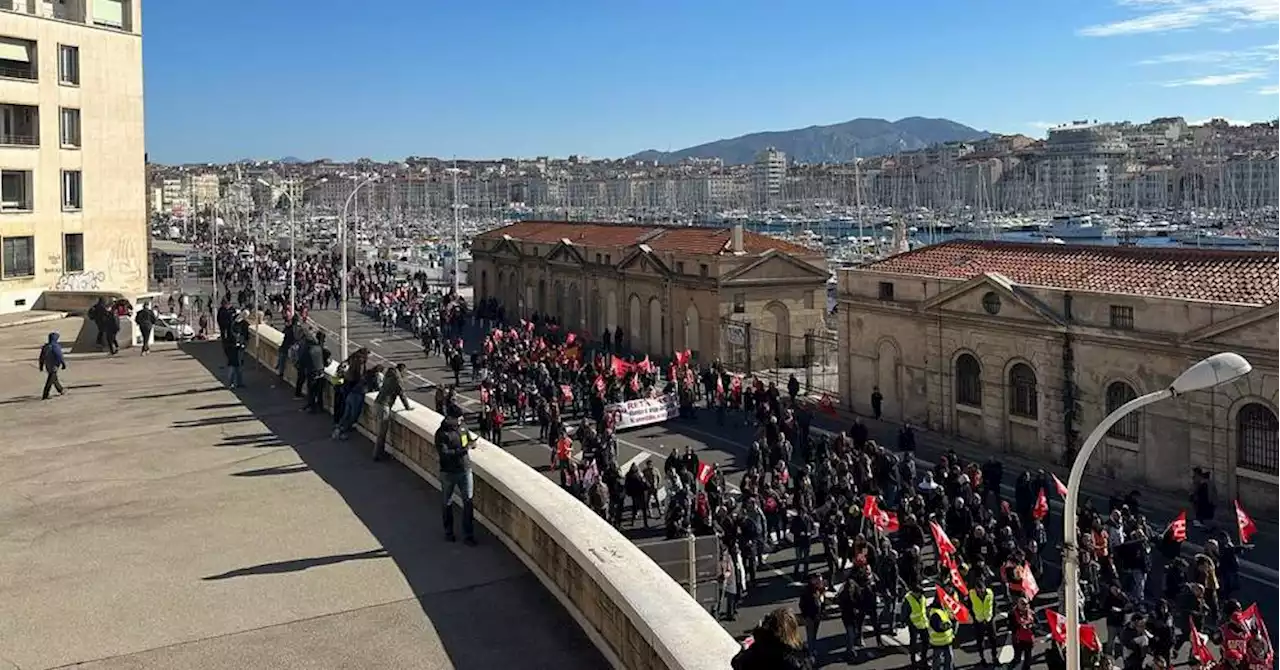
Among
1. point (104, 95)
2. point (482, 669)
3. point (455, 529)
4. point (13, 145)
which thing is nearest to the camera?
point (482, 669)

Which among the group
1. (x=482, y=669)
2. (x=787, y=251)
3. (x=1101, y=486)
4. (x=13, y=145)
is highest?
(x=13, y=145)

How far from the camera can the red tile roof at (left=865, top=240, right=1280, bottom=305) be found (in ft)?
84.8

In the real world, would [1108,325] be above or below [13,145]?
below

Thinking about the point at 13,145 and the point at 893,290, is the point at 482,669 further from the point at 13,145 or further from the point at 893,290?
the point at 13,145

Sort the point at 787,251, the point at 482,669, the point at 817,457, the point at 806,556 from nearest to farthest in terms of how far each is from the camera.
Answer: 1. the point at 482,669
2. the point at 806,556
3. the point at 817,457
4. the point at 787,251

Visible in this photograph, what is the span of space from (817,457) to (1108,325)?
25.7ft

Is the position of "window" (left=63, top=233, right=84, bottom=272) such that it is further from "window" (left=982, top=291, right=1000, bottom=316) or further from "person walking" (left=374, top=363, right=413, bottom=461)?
"person walking" (left=374, top=363, right=413, bottom=461)

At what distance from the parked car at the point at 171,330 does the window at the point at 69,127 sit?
6.26 m

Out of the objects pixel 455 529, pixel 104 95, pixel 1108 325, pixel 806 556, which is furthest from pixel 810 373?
pixel 455 529

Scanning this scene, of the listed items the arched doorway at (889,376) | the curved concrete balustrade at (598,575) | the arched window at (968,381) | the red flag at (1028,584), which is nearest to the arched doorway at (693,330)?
the arched doorway at (889,376)

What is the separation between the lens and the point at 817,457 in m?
24.8

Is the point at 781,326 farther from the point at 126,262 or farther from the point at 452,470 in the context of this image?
the point at 452,470

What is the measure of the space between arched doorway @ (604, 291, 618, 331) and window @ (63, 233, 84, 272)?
2176 centimetres

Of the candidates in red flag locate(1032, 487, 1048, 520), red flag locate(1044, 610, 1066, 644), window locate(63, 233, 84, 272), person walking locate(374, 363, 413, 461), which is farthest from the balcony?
red flag locate(1044, 610, 1066, 644)
